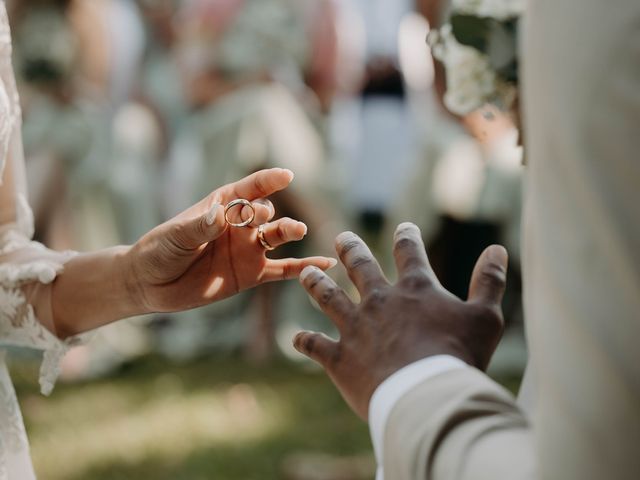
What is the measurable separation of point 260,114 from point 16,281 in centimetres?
401

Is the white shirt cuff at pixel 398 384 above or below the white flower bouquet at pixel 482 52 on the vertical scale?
below

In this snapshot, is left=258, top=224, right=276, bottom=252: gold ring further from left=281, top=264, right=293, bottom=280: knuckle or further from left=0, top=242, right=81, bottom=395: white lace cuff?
left=0, top=242, right=81, bottom=395: white lace cuff

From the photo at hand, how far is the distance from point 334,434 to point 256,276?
2.49 m

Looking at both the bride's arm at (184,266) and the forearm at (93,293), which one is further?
the forearm at (93,293)

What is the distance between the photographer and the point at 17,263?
1987mm

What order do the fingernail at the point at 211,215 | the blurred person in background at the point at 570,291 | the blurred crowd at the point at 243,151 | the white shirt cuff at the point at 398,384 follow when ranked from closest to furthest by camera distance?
the blurred person in background at the point at 570,291
the white shirt cuff at the point at 398,384
the fingernail at the point at 211,215
the blurred crowd at the point at 243,151

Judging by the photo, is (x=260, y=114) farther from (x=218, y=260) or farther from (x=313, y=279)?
(x=313, y=279)

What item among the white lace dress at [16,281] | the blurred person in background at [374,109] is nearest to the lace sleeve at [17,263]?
the white lace dress at [16,281]

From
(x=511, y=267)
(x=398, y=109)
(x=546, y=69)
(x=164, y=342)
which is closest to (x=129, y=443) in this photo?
(x=164, y=342)

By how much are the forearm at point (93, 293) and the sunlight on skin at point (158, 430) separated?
Answer: 195 centimetres

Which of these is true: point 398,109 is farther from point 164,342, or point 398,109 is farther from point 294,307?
point 164,342

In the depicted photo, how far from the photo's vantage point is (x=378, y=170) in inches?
355

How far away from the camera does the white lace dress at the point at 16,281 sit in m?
1.89

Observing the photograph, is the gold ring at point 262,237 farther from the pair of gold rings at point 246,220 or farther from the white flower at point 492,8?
the white flower at point 492,8
